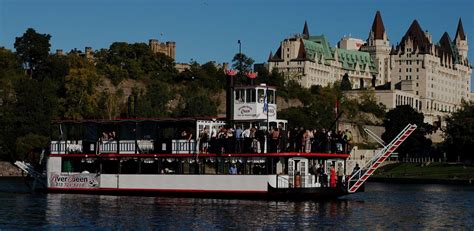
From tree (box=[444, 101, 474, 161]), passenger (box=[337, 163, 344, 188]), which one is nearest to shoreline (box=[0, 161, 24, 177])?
tree (box=[444, 101, 474, 161])

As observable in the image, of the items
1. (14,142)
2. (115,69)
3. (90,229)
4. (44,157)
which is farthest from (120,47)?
(90,229)

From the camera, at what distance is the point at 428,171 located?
4562 inches

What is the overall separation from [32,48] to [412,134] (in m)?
59.5

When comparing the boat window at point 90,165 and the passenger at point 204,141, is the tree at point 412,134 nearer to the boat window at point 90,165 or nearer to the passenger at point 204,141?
the boat window at point 90,165

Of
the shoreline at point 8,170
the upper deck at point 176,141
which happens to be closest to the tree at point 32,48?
the shoreline at point 8,170

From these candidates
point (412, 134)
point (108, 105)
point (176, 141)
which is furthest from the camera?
point (412, 134)

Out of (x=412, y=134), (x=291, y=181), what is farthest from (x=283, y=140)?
(x=412, y=134)

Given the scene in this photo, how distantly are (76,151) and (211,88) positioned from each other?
107771 mm

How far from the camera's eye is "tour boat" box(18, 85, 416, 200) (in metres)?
52.1

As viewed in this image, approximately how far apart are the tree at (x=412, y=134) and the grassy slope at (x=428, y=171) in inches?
733

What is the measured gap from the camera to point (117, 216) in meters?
44.3

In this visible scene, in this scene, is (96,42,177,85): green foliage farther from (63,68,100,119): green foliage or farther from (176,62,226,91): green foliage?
(63,68,100,119): green foliage

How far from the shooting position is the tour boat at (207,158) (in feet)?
171

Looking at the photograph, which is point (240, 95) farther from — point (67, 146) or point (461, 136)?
point (461, 136)
